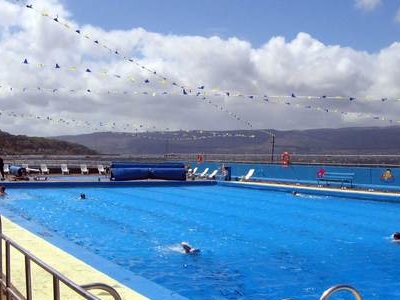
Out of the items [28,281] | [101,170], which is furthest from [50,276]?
[101,170]

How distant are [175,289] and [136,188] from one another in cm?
1485

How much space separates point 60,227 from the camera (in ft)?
36.1

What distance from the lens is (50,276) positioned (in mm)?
3502

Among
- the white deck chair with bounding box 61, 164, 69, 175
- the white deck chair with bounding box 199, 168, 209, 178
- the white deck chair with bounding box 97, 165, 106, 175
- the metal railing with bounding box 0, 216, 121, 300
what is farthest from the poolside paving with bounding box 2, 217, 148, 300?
the white deck chair with bounding box 97, 165, 106, 175

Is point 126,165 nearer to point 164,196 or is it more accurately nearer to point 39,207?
point 164,196

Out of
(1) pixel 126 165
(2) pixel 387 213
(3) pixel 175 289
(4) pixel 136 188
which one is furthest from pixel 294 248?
(1) pixel 126 165

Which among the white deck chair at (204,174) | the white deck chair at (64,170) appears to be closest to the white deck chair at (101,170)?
the white deck chair at (64,170)

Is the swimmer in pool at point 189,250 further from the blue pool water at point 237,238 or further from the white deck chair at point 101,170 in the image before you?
the white deck chair at point 101,170

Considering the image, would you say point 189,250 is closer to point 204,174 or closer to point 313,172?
point 313,172

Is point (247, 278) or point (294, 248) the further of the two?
point (294, 248)

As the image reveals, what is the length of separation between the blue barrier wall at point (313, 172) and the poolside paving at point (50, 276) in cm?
1366

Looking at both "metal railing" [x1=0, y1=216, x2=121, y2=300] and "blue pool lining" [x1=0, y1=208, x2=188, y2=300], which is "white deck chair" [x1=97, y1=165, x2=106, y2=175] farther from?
"metal railing" [x1=0, y1=216, x2=121, y2=300]

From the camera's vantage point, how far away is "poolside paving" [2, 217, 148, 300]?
14.5 ft

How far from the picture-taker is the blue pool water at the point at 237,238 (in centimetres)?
672
